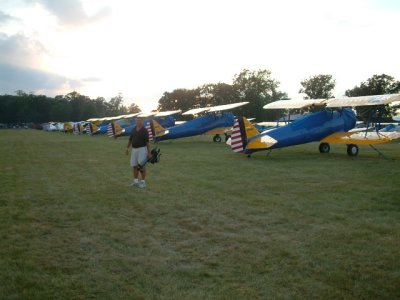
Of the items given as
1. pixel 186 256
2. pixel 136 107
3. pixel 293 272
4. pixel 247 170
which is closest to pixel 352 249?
pixel 293 272

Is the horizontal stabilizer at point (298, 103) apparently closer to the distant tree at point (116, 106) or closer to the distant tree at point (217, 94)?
the distant tree at point (217, 94)

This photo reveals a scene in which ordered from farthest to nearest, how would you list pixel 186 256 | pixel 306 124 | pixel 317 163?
pixel 306 124, pixel 317 163, pixel 186 256

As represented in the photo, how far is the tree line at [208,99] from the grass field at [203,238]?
20727 millimetres

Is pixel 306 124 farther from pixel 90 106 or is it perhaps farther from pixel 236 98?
pixel 90 106

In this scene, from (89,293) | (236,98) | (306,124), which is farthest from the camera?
(236,98)

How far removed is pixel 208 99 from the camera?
288 feet

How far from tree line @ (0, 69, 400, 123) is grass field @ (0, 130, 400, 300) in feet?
68.0

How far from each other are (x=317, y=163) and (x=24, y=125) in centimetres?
12148

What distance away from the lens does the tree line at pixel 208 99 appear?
65688mm

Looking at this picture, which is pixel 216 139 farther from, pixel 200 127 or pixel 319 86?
pixel 319 86

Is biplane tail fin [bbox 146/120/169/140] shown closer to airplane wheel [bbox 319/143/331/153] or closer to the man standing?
airplane wheel [bbox 319/143/331/153]

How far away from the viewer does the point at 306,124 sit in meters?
14.8

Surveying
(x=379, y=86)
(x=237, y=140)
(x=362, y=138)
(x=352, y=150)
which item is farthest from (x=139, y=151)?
(x=379, y=86)

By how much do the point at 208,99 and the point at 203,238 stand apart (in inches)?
3301
